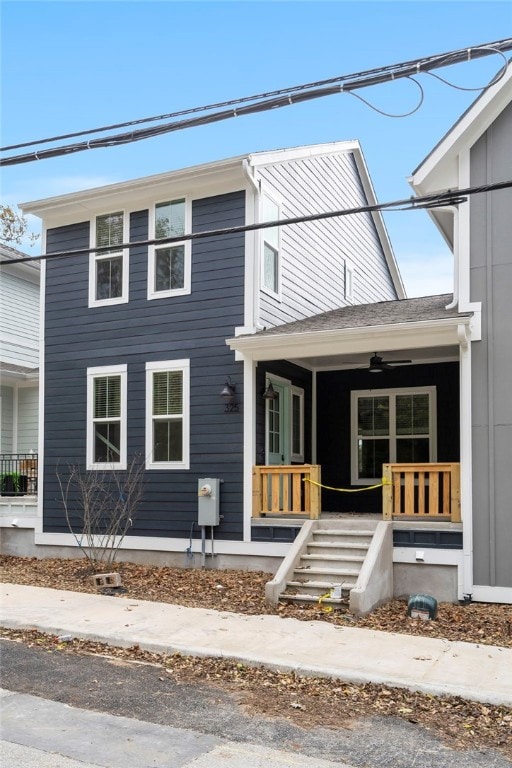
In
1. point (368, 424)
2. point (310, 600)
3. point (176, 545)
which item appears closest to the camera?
point (310, 600)

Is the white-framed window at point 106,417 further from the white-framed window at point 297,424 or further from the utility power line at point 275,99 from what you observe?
the utility power line at point 275,99

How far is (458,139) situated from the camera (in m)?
9.84

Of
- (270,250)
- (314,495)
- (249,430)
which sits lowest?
(314,495)

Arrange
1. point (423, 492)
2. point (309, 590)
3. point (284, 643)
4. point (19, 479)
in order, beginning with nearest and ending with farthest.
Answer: point (284, 643) → point (309, 590) → point (423, 492) → point (19, 479)

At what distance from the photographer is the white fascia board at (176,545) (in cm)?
1089

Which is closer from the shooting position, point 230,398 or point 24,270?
point 230,398

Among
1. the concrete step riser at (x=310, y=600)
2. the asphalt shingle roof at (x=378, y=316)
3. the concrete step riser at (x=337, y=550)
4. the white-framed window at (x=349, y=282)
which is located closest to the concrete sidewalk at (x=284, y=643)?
the concrete step riser at (x=310, y=600)

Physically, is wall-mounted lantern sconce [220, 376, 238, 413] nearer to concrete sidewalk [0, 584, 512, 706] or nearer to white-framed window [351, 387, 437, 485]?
white-framed window [351, 387, 437, 485]

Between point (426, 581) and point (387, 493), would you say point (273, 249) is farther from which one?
point (426, 581)

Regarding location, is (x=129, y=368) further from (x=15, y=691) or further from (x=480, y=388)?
(x=15, y=691)

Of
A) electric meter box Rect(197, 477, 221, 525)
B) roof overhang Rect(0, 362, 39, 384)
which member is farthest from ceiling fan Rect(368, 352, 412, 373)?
roof overhang Rect(0, 362, 39, 384)

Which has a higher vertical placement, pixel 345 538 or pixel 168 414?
pixel 168 414

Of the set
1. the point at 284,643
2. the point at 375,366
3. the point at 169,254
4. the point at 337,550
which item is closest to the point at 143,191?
the point at 169,254

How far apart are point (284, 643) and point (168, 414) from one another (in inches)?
215
